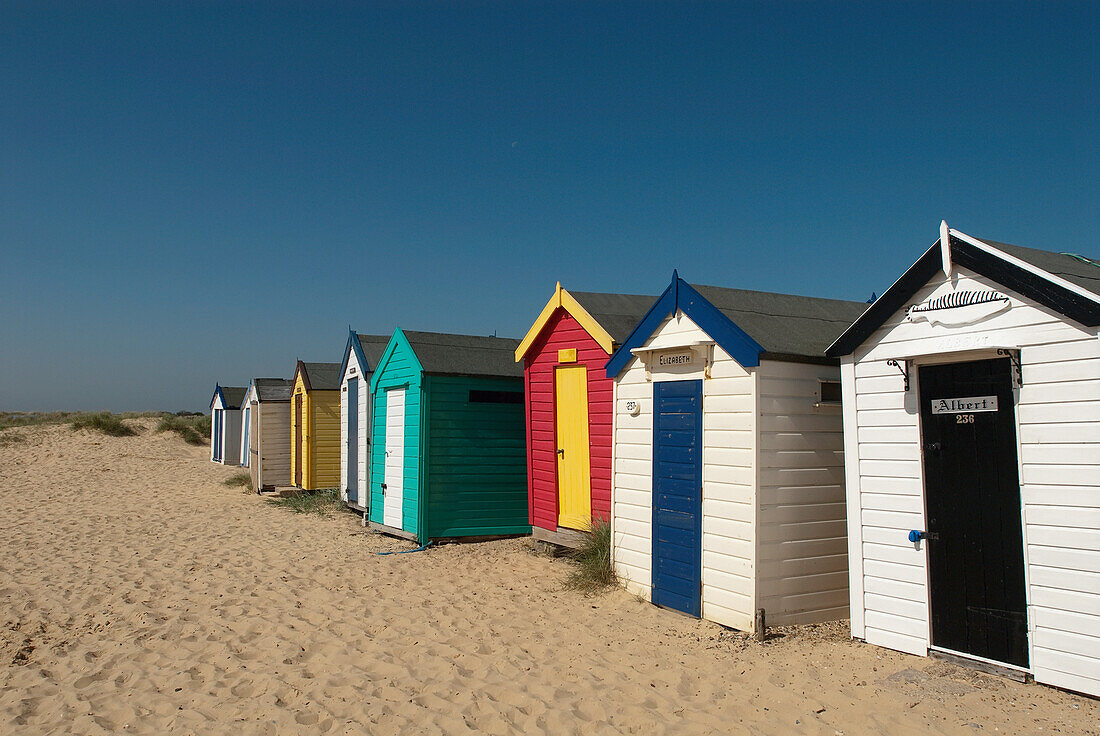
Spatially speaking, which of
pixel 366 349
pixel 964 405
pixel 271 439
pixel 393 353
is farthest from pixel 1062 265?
pixel 271 439

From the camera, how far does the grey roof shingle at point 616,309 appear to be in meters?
9.40

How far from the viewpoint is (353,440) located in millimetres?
14930

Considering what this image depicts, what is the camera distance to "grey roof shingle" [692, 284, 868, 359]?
680cm

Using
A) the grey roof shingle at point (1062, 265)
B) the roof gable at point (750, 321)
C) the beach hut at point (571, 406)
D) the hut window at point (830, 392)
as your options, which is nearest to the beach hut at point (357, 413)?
the beach hut at point (571, 406)

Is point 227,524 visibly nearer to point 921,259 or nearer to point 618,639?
point 618,639

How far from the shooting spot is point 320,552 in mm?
11102

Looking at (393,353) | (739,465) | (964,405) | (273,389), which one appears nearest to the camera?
(964,405)

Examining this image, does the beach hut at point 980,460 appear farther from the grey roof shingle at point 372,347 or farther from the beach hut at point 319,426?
the beach hut at point 319,426

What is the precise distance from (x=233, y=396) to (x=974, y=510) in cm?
2811

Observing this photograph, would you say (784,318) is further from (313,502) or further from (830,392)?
(313,502)

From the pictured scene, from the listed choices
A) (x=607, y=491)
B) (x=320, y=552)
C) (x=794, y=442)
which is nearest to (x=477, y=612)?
(x=607, y=491)

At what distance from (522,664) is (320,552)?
597cm

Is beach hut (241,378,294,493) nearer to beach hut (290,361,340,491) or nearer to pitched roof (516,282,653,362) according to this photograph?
beach hut (290,361,340,491)

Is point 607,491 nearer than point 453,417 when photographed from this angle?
Yes
